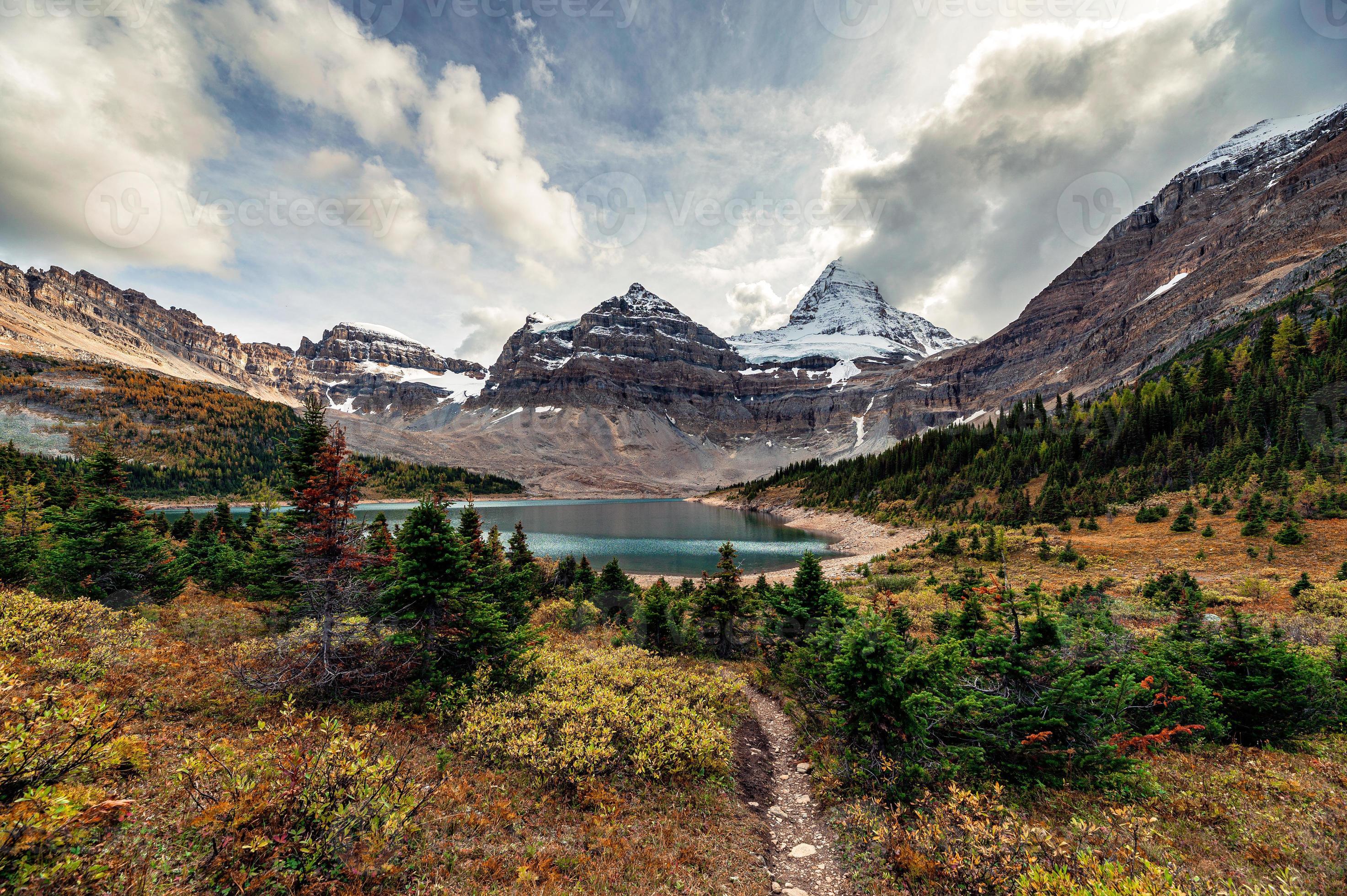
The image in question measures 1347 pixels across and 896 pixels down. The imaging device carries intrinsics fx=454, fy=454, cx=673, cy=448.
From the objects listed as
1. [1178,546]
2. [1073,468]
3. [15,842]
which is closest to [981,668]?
[15,842]

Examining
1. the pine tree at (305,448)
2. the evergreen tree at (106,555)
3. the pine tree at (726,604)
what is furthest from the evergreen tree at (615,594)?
the evergreen tree at (106,555)

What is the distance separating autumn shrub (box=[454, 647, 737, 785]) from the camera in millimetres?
8883

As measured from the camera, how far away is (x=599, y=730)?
938 cm

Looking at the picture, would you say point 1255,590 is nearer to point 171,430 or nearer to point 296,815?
point 296,815

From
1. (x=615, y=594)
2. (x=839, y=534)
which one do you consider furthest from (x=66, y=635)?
(x=839, y=534)

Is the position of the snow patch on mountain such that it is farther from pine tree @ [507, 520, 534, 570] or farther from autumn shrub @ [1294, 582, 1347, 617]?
pine tree @ [507, 520, 534, 570]

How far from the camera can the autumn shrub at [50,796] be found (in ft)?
11.3

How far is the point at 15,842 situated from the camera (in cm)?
341

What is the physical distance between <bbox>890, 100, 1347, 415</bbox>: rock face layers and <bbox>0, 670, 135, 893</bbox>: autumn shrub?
128035 mm

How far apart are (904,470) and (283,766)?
89.0 m

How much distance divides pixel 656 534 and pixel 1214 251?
18797 cm

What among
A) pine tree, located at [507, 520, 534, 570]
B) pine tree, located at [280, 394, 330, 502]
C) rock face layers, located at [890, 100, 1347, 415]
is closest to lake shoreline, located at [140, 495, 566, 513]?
pine tree, located at [507, 520, 534, 570]

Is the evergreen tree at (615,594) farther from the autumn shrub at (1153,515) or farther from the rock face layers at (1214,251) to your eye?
the rock face layers at (1214,251)

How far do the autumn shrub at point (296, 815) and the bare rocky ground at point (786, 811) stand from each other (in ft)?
18.3
